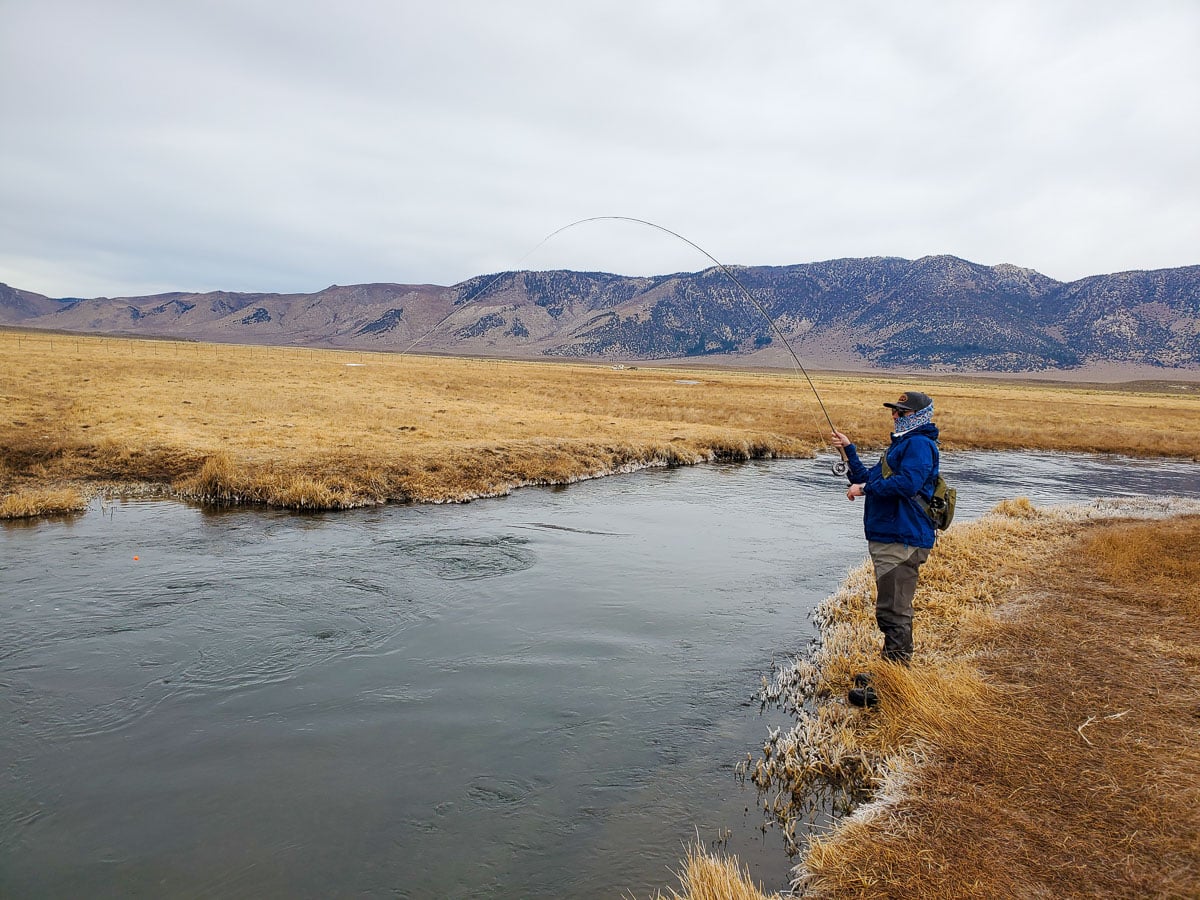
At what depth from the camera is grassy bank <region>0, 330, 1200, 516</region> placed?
2019 centimetres

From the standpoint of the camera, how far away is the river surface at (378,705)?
5.97m

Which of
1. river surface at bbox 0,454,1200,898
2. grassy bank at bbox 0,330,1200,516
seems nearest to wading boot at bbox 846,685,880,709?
river surface at bbox 0,454,1200,898

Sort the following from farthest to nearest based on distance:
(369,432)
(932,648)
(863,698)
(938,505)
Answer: (369,432)
(932,648)
(863,698)
(938,505)

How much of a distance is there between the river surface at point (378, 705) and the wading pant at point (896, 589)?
1.75 metres

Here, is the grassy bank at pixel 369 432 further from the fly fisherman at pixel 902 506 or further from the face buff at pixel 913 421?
the face buff at pixel 913 421

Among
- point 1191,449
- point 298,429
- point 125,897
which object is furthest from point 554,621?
point 1191,449

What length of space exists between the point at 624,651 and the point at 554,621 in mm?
1610

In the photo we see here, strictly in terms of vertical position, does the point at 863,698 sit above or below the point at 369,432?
below

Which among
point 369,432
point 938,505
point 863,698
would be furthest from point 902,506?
point 369,432

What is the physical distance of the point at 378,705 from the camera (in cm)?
860

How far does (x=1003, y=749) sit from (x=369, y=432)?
24953mm

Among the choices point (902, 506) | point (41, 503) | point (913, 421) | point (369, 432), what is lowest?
point (41, 503)

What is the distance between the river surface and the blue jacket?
2650 millimetres

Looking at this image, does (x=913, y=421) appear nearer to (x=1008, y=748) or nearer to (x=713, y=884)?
(x=1008, y=748)
